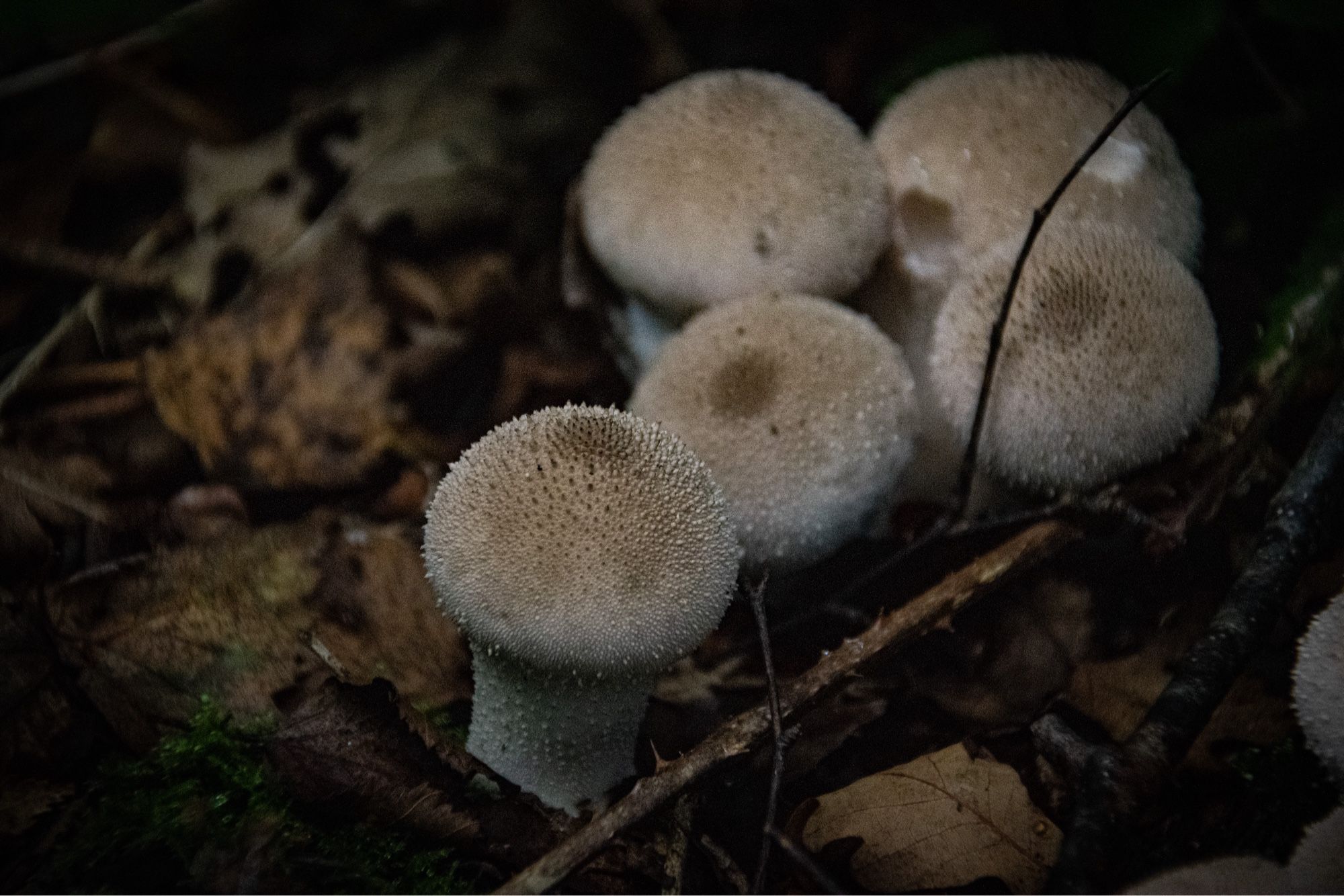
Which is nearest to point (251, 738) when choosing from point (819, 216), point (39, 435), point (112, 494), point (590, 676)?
point (590, 676)

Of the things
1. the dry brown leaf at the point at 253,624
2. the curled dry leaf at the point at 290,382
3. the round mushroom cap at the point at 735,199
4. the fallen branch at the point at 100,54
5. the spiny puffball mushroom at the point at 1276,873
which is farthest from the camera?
the fallen branch at the point at 100,54

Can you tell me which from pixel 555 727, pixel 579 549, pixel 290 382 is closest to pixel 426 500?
pixel 290 382

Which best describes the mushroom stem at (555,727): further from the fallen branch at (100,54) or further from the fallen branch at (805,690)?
the fallen branch at (100,54)

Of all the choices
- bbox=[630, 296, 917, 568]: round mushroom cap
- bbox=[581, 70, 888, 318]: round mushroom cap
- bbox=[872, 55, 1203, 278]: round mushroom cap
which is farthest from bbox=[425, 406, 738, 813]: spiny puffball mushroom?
bbox=[872, 55, 1203, 278]: round mushroom cap

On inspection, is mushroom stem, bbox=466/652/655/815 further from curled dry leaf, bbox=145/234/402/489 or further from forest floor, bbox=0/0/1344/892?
curled dry leaf, bbox=145/234/402/489

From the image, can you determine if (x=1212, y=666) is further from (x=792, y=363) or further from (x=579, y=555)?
(x=579, y=555)

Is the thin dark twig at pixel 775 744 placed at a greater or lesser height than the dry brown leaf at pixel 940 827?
greater

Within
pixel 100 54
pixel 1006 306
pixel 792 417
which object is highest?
pixel 100 54

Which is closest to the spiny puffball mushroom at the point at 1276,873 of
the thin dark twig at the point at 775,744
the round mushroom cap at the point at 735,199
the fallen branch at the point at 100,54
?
the thin dark twig at the point at 775,744
